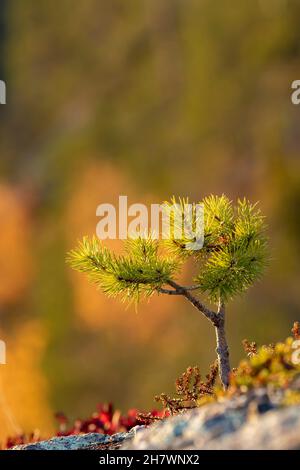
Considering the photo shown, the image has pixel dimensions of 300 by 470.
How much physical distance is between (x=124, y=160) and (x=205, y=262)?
659 inches

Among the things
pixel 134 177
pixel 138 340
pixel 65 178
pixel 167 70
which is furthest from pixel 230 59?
pixel 138 340

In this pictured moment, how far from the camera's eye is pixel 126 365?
Result: 18.7 meters

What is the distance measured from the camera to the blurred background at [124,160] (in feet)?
60.3

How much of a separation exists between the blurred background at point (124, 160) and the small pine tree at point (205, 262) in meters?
11.5

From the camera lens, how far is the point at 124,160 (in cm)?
2167

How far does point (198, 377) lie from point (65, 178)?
58.9 feet
